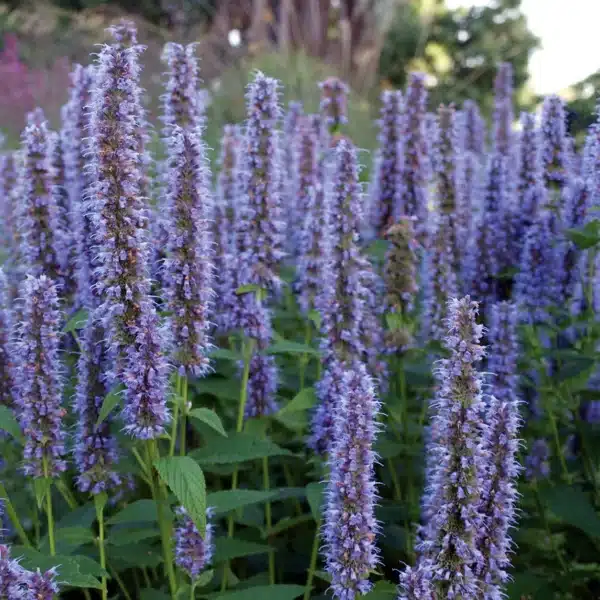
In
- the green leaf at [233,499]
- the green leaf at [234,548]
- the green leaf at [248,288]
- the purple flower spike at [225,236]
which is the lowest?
the green leaf at [234,548]

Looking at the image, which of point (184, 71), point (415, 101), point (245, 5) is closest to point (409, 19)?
point (245, 5)

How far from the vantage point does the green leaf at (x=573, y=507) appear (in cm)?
366

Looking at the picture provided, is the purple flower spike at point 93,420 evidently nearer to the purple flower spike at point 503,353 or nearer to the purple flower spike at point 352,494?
the purple flower spike at point 352,494

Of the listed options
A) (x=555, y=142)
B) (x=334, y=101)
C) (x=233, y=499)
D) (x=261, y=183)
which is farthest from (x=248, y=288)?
(x=334, y=101)

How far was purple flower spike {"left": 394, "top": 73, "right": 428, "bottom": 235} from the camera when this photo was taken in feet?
17.6

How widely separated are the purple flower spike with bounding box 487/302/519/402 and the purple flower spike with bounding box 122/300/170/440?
167 centimetres

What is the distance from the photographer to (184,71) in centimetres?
375

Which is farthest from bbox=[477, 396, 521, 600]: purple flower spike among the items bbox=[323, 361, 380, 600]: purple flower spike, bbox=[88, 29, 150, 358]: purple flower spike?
bbox=[88, 29, 150, 358]: purple flower spike

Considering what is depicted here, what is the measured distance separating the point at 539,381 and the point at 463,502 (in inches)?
87.2

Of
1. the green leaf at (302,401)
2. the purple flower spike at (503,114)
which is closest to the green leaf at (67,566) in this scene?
the green leaf at (302,401)

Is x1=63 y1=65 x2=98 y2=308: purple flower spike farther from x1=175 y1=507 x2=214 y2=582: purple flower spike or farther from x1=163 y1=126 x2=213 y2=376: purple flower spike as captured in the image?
x1=175 y1=507 x2=214 y2=582: purple flower spike

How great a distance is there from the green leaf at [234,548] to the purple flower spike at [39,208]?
4.50 ft

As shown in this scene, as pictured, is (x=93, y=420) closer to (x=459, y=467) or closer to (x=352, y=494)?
(x=352, y=494)

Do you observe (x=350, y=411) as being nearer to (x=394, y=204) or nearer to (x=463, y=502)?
(x=463, y=502)
